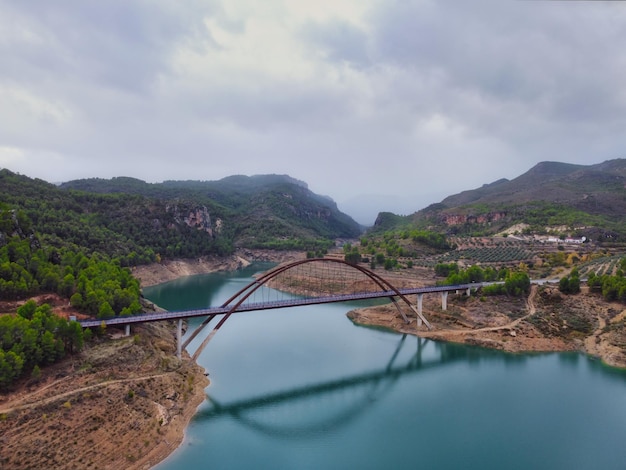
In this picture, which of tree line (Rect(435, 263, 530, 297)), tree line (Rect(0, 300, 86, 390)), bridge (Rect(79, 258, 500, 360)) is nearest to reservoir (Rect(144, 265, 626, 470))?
bridge (Rect(79, 258, 500, 360))

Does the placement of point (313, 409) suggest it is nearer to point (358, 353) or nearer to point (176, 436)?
point (176, 436)

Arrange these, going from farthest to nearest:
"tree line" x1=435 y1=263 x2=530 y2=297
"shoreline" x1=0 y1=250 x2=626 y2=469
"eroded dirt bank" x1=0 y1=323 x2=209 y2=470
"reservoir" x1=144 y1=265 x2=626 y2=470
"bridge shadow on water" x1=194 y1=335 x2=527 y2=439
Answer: "tree line" x1=435 y1=263 x2=530 y2=297, "bridge shadow on water" x1=194 y1=335 x2=527 y2=439, "reservoir" x1=144 y1=265 x2=626 y2=470, "shoreline" x1=0 y1=250 x2=626 y2=469, "eroded dirt bank" x1=0 y1=323 x2=209 y2=470

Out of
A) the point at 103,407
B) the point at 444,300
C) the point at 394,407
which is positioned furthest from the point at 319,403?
the point at 444,300

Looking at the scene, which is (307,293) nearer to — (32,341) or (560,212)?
(32,341)

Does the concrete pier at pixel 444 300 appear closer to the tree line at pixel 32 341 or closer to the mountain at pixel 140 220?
the tree line at pixel 32 341

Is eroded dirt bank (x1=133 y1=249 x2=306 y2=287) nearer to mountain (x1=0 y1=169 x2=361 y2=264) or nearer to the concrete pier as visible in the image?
mountain (x1=0 y1=169 x2=361 y2=264)
